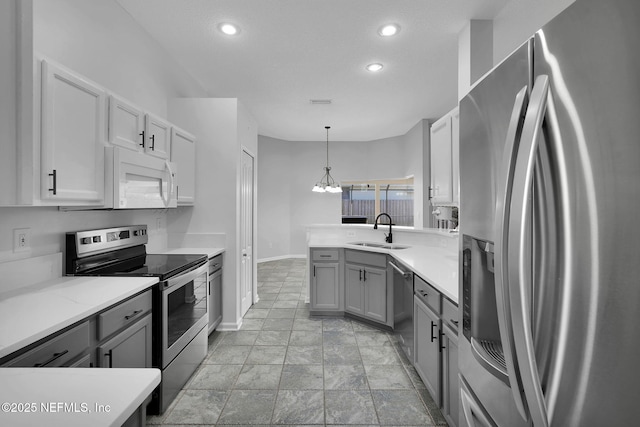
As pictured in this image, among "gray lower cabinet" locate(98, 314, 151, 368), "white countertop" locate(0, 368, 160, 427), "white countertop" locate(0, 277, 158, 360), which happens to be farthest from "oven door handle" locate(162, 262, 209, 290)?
"white countertop" locate(0, 368, 160, 427)

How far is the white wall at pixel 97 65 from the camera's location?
→ 1.79m

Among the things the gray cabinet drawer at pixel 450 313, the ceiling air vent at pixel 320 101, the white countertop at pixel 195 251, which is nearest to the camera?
the gray cabinet drawer at pixel 450 313

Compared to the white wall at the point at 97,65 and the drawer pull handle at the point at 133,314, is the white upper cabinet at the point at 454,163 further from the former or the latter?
the white wall at the point at 97,65

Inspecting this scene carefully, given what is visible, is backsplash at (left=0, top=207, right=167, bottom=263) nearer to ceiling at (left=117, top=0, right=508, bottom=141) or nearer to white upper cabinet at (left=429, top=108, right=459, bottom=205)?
ceiling at (left=117, top=0, right=508, bottom=141)

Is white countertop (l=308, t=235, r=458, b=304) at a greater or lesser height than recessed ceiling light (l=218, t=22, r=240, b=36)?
lesser

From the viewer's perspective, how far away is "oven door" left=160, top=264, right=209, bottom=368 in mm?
2029

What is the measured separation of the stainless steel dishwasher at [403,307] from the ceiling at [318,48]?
2048mm

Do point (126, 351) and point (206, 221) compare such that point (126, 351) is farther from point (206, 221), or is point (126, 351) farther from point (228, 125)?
point (228, 125)

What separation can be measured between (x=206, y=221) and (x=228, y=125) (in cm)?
104

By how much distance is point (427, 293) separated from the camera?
208 centimetres

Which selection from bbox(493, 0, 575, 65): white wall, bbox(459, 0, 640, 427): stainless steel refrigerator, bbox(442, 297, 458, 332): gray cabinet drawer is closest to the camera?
bbox(459, 0, 640, 427): stainless steel refrigerator

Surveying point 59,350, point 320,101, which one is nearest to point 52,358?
point 59,350

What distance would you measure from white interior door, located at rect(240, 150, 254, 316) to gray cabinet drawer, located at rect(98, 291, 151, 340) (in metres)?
1.74

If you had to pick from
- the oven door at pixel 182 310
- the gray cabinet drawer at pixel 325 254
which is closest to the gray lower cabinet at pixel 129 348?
the oven door at pixel 182 310
